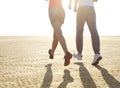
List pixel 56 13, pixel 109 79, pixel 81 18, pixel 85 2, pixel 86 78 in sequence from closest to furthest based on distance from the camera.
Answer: pixel 109 79, pixel 86 78, pixel 56 13, pixel 85 2, pixel 81 18

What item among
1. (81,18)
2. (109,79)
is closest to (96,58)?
(81,18)

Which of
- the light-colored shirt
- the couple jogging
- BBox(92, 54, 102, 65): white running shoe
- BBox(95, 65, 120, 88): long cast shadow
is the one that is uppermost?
the light-colored shirt

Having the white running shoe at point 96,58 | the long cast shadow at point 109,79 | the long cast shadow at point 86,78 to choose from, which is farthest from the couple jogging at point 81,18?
the long cast shadow at point 109,79

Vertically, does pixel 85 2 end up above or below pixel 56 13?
above

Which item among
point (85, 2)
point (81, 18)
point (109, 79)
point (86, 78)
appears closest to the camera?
point (109, 79)

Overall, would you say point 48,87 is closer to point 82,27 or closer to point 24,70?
point 24,70

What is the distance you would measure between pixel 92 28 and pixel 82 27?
0.30 meters

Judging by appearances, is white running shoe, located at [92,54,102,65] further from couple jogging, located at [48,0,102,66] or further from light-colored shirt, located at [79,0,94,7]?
light-colored shirt, located at [79,0,94,7]

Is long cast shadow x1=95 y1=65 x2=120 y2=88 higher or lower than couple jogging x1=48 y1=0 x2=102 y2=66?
lower

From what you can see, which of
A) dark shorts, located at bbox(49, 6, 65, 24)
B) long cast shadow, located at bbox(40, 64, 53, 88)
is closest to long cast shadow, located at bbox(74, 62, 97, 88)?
long cast shadow, located at bbox(40, 64, 53, 88)

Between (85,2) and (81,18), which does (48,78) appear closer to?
(81,18)

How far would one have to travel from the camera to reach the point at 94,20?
31.0ft

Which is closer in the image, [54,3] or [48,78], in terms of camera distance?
[48,78]

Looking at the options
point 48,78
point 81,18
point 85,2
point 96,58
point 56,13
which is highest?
point 85,2
